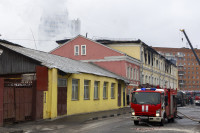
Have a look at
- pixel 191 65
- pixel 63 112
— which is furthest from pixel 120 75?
pixel 191 65

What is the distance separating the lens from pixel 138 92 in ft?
55.9

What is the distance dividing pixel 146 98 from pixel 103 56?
24207mm

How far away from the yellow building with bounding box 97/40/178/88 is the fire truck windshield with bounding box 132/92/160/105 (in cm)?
2772

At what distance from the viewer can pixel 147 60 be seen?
49719 millimetres

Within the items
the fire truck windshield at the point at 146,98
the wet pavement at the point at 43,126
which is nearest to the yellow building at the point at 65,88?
the wet pavement at the point at 43,126

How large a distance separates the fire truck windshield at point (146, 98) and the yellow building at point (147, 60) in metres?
27.7

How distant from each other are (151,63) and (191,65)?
90019 millimetres

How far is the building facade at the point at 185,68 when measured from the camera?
436ft

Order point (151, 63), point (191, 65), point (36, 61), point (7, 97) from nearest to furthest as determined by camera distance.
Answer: point (7, 97) < point (36, 61) < point (151, 63) < point (191, 65)

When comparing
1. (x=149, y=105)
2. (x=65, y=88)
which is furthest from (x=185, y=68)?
(x=149, y=105)

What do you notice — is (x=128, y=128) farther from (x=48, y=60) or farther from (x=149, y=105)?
(x=48, y=60)

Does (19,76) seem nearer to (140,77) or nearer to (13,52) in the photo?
(13,52)

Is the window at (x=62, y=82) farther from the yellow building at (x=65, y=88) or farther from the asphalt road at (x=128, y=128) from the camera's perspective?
the asphalt road at (x=128, y=128)

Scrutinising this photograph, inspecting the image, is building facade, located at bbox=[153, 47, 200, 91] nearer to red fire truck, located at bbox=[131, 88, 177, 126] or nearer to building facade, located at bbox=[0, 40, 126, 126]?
building facade, located at bbox=[0, 40, 126, 126]
